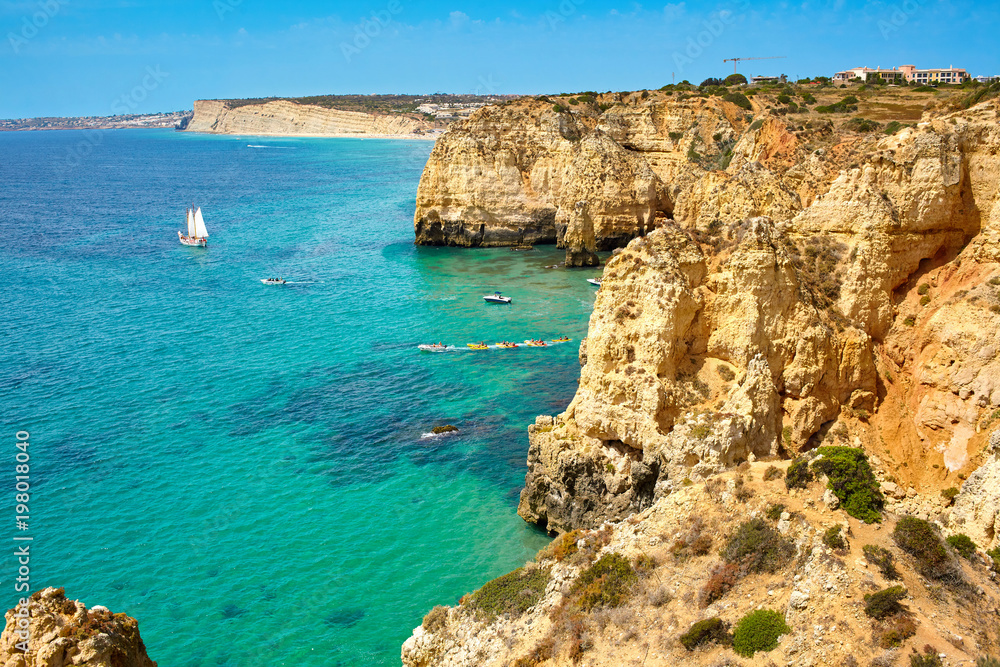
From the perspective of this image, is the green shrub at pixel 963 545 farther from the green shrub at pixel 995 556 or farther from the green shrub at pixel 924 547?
the green shrub at pixel 924 547

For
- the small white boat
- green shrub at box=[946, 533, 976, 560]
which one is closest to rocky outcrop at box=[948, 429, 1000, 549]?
green shrub at box=[946, 533, 976, 560]

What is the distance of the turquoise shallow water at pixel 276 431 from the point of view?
2562cm

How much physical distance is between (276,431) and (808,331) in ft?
82.6

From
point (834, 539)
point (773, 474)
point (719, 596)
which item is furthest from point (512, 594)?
point (834, 539)

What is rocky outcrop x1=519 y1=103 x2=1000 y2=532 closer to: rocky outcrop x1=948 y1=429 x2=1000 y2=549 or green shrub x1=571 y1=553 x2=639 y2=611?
rocky outcrop x1=948 y1=429 x2=1000 y2=549

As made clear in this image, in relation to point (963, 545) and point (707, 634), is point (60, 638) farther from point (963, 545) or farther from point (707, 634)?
point (963, 545)

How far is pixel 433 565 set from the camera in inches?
1064

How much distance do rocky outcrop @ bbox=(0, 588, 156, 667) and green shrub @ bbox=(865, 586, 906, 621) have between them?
46.2 ft

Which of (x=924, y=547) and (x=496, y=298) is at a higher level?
(x=924, y=547)

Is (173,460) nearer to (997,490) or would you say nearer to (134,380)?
(134,380)

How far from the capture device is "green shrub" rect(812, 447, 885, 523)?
16328mm

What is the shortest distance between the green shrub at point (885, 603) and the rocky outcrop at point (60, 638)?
554 inches

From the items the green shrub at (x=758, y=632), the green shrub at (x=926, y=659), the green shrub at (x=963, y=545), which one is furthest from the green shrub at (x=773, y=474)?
the green shrub at (x=926, y=659)

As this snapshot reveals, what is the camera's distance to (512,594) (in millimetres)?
18672
